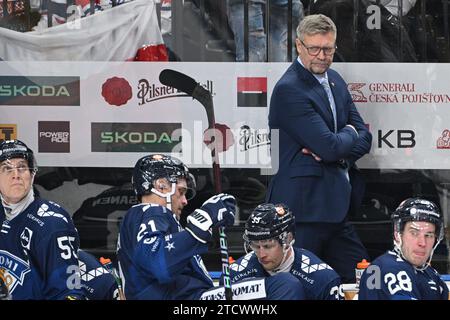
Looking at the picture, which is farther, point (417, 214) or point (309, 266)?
point (309, 266)

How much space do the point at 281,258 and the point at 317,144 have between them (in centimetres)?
75

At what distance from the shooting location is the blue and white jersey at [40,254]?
6.82 m

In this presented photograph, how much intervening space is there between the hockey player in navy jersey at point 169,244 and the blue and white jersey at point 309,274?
23 cm

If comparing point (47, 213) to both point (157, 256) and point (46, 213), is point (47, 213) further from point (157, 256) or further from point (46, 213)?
point (157, 256)

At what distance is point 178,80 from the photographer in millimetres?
7867

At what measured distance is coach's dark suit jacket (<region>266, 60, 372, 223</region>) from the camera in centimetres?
761

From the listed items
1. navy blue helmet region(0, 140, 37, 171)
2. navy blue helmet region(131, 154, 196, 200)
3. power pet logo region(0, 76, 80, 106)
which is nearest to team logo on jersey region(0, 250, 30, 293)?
navy blue helmet region(0, 140, 37, 171)

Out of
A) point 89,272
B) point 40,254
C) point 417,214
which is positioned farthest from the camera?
point 89,272

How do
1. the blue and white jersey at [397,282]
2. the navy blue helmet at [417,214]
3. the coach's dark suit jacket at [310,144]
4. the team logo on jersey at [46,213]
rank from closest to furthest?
1. the blue and white jersey at [397,282]
2. the navy blue helmet at [417,214]
3. the team logo on jersey at [46,213]
4. the coach's dark suit jacket at [310,144]

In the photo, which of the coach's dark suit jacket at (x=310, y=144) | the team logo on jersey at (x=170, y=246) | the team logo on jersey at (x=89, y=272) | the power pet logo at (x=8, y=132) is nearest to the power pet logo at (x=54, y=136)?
the power pet logo at (x=8, y=132)

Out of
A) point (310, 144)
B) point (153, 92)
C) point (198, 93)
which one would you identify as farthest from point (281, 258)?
point (153, 92)

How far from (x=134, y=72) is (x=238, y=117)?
58 centimetres

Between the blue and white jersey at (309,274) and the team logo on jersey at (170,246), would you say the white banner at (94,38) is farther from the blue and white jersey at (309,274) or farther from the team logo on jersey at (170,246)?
the team logo on jersey at (170,246)
